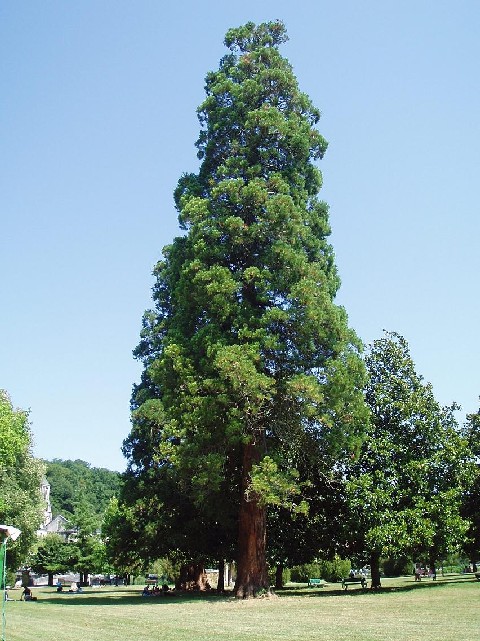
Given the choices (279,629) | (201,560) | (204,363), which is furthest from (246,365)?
(201,560)

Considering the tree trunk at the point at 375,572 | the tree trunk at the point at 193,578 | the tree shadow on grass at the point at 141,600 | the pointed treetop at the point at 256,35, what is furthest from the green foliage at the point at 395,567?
the pointed treetop at the point at 256,35

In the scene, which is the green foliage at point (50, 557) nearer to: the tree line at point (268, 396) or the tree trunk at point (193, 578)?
the tree trunk at point (193, 578)

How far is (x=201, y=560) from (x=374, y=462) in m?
10.7

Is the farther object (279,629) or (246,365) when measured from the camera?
(246,365)

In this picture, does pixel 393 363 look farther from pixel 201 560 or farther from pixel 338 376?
pixel 201 560

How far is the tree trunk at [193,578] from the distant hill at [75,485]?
399ft

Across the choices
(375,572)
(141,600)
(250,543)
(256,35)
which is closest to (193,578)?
(141,600)

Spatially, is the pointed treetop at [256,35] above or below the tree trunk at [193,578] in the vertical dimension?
above

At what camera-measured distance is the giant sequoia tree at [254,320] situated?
22125 millimetres

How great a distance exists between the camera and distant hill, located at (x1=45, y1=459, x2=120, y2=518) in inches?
6378

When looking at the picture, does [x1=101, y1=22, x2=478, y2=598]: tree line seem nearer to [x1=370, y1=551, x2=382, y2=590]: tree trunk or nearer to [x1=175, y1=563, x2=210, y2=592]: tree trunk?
[x1=370, y1=551, x2=382, y2=590]: tree trunk

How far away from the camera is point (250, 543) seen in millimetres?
23016

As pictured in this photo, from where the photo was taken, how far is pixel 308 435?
23641 mm

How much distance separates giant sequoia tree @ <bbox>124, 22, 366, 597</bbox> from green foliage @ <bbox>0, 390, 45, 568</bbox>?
1750 cm
